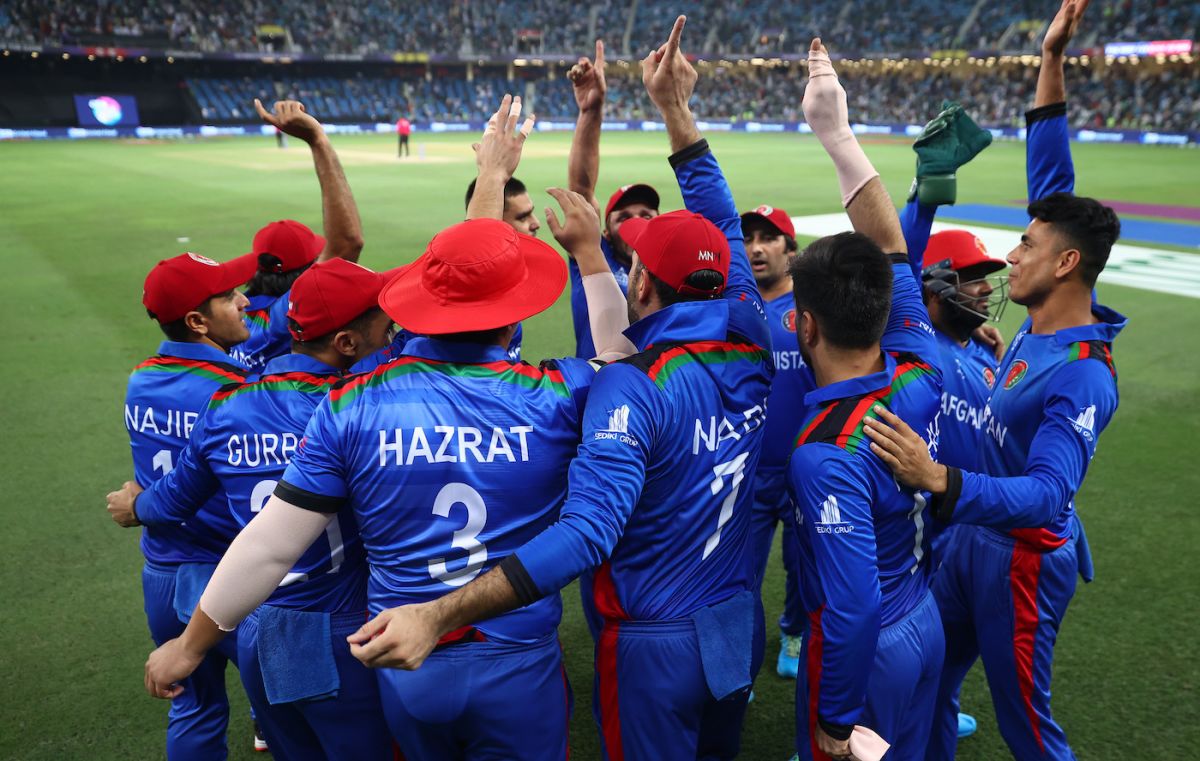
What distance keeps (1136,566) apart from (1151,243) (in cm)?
1404

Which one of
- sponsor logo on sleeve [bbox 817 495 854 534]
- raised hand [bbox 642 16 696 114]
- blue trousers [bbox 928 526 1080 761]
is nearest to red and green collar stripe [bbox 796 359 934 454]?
sponsor logo on sleeve [bbox 817 495 854 534]

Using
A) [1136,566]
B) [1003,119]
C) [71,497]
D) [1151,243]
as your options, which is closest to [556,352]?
[71,497]

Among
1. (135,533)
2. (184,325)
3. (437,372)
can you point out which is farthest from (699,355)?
(135,533)

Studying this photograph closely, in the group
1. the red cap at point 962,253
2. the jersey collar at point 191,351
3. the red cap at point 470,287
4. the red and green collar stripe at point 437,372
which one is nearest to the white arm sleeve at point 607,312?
the red cap at point 470,287

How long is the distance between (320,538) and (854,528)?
1754 millimetres

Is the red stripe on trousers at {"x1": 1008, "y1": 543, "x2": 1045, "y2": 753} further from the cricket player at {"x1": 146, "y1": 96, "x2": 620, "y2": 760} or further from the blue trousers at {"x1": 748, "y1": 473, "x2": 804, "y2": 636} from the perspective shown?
the cricket player at {"x1": 146, "y1": 96, "x2": 620, "y2": 760}

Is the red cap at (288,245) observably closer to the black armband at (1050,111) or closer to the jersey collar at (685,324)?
the jersey collar at (685,324)

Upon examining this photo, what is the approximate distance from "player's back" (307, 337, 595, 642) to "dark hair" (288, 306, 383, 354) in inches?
26.5

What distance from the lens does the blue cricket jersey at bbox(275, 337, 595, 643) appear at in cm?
253

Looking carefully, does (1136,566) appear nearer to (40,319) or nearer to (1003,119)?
(40,319)

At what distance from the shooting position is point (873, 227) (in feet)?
11.3

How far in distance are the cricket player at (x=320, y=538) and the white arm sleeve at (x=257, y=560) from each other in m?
0.38

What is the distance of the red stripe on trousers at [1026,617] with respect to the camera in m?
3.39

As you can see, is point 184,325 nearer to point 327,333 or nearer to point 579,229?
point 327,333
